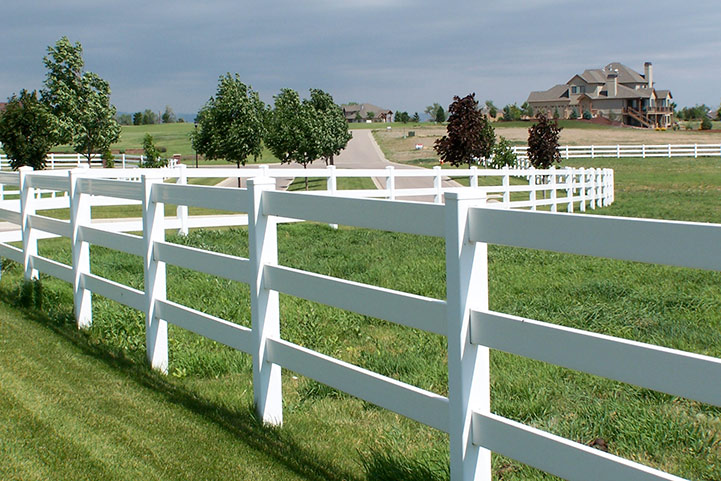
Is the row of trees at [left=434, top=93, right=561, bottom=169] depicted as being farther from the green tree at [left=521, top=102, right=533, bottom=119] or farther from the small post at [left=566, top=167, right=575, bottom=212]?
the green tree at [left=521, top=102, right=533, bottom=119]

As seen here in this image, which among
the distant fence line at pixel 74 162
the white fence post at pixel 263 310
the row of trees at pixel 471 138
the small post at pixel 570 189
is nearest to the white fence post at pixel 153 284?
the white fence post at pixel 263 310

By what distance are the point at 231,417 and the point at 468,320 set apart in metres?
2.23

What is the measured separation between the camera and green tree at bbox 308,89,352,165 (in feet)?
170

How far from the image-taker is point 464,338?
3104mm

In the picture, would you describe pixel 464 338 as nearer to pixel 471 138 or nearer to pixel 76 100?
pixel 471 138

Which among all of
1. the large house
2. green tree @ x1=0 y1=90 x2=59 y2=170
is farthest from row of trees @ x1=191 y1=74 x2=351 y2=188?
the large house

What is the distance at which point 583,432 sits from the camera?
407 centimetres

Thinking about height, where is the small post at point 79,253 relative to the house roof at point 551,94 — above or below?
below

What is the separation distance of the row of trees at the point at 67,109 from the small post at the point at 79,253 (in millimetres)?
35038

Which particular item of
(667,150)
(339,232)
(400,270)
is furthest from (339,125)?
(400,270)

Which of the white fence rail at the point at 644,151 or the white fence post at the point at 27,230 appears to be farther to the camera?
the white fence rail at the point at 644,151

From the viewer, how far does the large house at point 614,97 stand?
129 metres

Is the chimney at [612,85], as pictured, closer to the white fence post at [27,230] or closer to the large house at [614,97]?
the large house at [614,97]

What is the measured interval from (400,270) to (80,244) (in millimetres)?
3647
